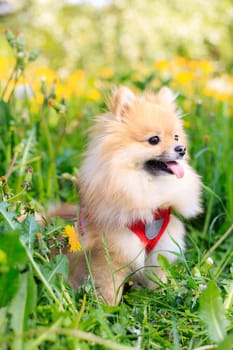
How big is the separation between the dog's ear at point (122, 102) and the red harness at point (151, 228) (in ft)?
1.70

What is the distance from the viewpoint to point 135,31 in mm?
10734

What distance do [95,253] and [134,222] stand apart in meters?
0.24

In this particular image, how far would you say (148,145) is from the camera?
2.85 metres

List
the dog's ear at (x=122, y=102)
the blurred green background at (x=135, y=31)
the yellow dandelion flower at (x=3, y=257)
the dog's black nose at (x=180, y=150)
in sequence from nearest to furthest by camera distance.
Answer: the yellow dandelion flower at (x=3, y=257) < the dog's black nose at (x=180, y=150) < the dog's ear at (x=122, y=102) < the blurred green background at (x=135, y=31)

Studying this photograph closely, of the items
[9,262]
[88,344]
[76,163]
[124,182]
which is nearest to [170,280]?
[124,182]

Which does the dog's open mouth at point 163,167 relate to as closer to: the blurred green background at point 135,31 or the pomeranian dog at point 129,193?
the pomeranian dog at point 129,193

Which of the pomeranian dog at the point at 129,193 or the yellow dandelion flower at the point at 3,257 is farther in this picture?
the pomeranian dog at the point at 129,193

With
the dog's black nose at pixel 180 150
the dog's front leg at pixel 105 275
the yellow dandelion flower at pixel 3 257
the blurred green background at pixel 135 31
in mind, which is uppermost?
the blurred green background at pixel 135 31

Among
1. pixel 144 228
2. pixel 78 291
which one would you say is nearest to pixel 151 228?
pixel 144 228

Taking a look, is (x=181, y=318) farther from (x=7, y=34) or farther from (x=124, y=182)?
(x=7, y=34)

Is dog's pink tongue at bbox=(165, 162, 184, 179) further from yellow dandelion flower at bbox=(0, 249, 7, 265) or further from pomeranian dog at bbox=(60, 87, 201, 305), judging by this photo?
yellow dandelion flower at bbox=(0, 249, 7, 265)

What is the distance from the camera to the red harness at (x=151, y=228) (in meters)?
2.87

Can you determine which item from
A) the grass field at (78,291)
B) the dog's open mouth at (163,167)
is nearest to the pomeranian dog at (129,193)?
the dog's open mouth at (163,167)

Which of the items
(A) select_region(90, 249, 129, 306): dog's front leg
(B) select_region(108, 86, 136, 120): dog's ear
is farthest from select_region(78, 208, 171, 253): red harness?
(B) select_region(108, 86, 136, 120): dog's ear
